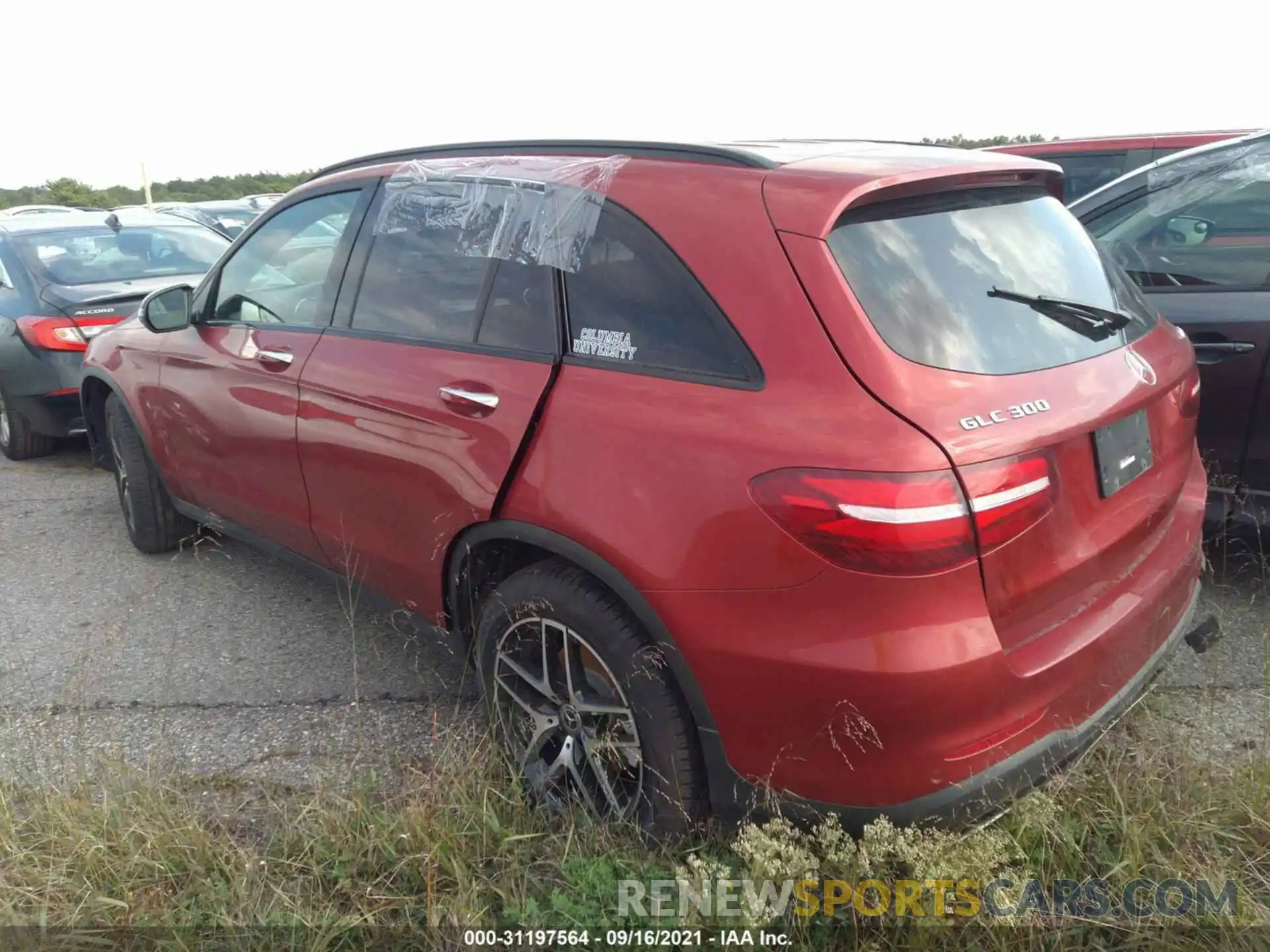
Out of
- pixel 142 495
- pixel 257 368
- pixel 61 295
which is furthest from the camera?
pixel 61 295

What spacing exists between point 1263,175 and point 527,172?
284 centimetres

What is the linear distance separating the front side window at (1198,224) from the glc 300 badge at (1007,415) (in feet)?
6.41

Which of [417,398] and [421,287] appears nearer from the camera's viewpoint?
[417,398]

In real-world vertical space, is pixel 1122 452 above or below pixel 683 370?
below

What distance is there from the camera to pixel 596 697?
2.40 metres

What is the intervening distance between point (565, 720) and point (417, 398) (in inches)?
38.8

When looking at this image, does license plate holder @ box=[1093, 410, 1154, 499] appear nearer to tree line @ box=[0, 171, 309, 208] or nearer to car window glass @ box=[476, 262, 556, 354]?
car window glass @ box=[476, 262, 556, 354]

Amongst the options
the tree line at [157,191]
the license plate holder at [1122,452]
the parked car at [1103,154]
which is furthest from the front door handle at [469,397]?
the tree line at [157,191]

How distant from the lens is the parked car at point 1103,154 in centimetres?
673

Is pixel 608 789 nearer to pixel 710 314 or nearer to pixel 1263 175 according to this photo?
pixel 710 314

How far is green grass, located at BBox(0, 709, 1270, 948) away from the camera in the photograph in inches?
80.5

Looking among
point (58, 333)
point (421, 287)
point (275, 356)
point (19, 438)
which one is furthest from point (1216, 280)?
point (19, 438)

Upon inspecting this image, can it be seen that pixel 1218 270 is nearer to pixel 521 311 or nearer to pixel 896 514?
pixel 896 514

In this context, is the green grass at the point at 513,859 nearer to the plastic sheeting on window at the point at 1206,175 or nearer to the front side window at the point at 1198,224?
the front side window at the point at 1198,224
